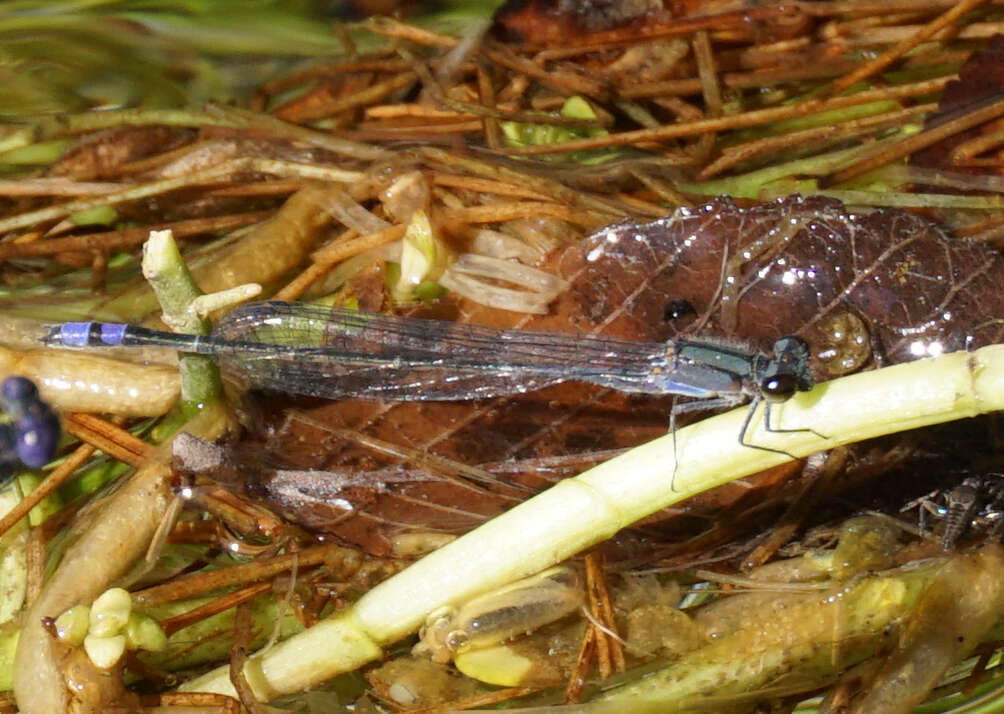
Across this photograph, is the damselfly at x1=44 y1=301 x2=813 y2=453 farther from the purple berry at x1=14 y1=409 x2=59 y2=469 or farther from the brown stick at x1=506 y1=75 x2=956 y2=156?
the brown stick at x1=506 y1=75 x2=956 y2=156

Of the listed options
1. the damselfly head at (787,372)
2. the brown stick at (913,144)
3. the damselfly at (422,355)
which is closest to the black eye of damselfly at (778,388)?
the damselfly head at (787,372)

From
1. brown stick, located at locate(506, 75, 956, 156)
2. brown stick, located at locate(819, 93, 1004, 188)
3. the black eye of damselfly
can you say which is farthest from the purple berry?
brown stick, located at locate(819, 93, 1004, 188)

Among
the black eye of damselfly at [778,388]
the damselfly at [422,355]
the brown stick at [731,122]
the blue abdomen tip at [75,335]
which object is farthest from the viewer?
the brown stick at [731,122]

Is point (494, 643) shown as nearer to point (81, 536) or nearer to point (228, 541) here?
point (228, 541)

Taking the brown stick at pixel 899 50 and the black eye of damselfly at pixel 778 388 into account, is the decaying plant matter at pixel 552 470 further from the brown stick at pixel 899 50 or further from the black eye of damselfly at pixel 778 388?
the brown stick at pixel 899 50

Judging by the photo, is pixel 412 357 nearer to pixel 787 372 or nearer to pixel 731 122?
pixel 787 372

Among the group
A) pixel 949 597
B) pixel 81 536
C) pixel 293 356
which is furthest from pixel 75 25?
Answer: pixel 949 597

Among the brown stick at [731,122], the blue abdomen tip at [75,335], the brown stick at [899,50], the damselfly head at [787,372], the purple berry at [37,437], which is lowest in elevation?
the purple berry at [37,437]
